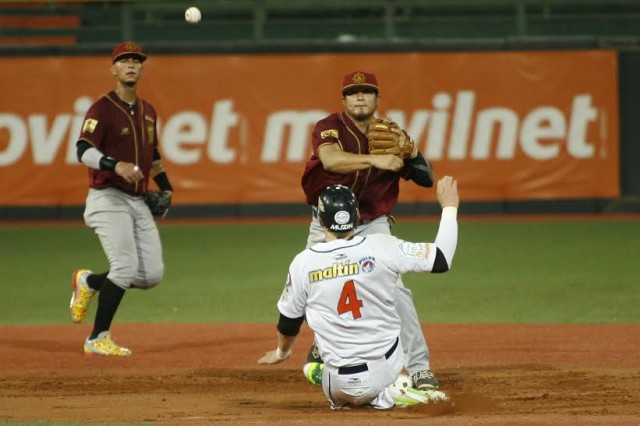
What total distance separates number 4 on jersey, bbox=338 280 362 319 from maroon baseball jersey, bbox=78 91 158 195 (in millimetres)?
2721

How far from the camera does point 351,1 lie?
1781 cm

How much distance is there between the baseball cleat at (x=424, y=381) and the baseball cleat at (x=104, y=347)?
7.85ft

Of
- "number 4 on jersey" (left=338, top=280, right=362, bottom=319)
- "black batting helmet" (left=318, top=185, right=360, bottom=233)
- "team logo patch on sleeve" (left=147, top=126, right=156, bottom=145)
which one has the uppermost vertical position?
"team logo patch on sleeve" (left=147, top=126, right=156, bottom=145)

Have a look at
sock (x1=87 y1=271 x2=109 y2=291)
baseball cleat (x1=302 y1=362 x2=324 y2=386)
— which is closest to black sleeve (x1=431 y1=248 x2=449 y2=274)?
baseball cleat (x1=302 y1=362 x2=324 y2=386)

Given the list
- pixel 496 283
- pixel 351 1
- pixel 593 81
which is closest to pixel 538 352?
pixel 496 283

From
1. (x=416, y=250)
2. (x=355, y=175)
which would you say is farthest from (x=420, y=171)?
(x=416, y=250)

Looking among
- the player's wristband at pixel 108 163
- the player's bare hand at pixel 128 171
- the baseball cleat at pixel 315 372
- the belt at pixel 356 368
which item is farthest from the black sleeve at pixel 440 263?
the player's wristband at pixel 108 163

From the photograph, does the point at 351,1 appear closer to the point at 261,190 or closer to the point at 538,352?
the point at 261,190

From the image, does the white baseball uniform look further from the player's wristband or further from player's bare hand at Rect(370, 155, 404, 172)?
the player's wristband

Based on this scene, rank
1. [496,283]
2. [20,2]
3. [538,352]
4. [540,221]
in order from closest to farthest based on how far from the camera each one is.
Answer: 1. [538,352]
2. [496,283]
3. [540,221]
4. [20,2]

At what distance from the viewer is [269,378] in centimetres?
729

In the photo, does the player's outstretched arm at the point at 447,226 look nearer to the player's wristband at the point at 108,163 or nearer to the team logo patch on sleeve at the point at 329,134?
the team logo patch on sleeve at the point at 329,134

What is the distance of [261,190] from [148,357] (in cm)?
885

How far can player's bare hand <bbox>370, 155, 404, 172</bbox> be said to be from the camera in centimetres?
643
